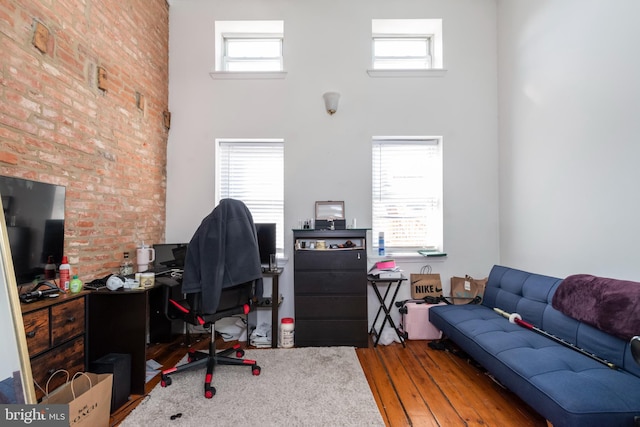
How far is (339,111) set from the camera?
11.1 feet

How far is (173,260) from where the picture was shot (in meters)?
2.99

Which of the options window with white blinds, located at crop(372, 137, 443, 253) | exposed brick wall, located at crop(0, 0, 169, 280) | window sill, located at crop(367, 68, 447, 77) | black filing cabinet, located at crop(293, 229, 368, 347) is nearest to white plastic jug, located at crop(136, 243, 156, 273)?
exposed brick wall, located at crop(0, 0, 169, 280)

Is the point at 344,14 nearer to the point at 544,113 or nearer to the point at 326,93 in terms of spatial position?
the point at 326,93

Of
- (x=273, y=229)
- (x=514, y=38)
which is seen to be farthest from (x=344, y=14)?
(x=273, y=229)

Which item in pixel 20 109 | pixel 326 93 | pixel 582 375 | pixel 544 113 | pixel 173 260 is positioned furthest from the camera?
pixel 326 93

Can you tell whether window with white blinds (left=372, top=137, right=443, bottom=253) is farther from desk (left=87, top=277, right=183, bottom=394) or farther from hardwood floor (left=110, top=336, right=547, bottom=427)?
desk (left=87, top=277, right=183, bottom=394)

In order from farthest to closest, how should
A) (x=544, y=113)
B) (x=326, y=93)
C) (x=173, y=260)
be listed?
(x=326, y=93) < (x=173, y=260) < (x=544, y=113)

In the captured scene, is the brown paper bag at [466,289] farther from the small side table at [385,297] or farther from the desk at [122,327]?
the desk at [122,327]

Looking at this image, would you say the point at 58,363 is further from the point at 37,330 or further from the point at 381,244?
the point at 381,244

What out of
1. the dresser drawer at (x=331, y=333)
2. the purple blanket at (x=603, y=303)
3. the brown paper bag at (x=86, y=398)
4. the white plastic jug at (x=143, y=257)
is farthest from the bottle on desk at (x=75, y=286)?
the purple blanket at (x=603, y=303)

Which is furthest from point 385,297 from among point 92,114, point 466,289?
point 92,114

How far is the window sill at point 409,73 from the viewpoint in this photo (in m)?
3.36

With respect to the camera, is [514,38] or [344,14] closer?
[514,38]

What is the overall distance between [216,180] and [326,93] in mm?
1680
